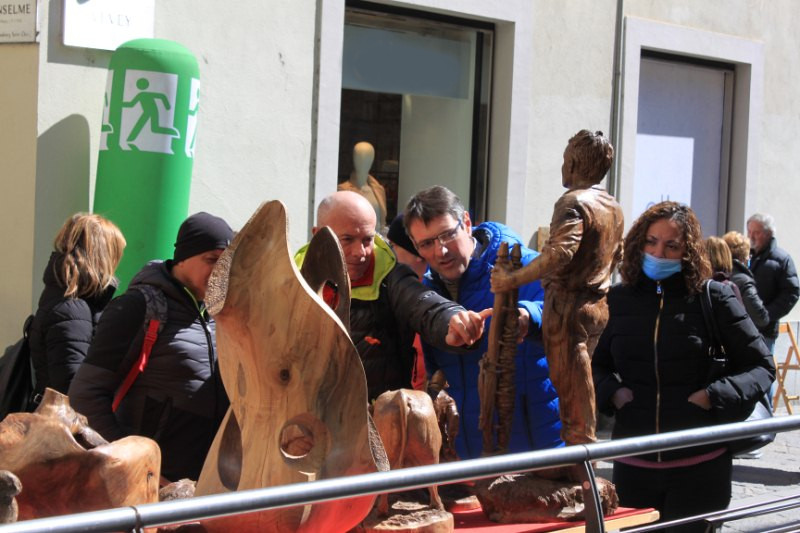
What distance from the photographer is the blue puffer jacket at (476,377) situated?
3020mm

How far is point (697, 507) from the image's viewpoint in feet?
12.2

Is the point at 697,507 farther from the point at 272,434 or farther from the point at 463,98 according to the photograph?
the point at 463,98

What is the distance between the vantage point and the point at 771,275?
8.80 m

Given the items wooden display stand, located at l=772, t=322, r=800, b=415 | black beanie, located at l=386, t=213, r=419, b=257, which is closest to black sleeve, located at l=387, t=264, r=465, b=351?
black beanie, located at l=386, t=213, r=419, b=257

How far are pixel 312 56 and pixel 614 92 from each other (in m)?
2.77

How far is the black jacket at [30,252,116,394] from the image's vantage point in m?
3.96

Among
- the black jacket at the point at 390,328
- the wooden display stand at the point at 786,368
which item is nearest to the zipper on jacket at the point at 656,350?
the black jacket at the point at 390,328

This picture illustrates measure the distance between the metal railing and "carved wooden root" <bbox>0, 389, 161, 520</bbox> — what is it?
0.39 m

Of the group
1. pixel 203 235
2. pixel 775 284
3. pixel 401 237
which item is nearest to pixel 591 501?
pixel 203 235

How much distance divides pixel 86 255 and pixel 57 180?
1.97 m

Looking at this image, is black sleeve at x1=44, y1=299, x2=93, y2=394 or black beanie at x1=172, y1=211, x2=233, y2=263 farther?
black sleeve at x1=44, y1=299, x2=93, y2=394

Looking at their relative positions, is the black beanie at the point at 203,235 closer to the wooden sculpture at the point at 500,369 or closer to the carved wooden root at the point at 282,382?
the wooden sculpture at the point at 500,369

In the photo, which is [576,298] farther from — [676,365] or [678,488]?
[678,488]

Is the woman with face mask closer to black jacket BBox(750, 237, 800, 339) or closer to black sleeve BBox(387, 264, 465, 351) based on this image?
black sleeve BBox(387, 264, 465, 351)
